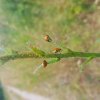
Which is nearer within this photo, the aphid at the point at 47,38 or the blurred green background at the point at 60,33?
the aphid at the point at 47,38

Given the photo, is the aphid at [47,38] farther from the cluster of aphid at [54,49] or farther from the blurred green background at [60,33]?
the blurred green background at [60,33]

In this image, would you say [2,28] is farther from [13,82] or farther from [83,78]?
[83,78]

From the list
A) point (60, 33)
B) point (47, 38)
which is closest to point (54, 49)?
point (47, 38)

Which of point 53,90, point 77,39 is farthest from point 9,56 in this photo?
point 53,90

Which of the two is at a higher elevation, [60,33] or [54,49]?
[60,33]

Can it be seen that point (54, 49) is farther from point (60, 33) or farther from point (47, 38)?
point (60, 33)

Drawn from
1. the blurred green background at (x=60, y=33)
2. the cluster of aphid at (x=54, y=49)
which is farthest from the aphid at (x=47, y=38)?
the blurred green background at (x=60, y=33)

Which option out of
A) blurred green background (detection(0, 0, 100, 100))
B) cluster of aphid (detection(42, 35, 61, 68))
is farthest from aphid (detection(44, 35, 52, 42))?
blurred green background (detection(0, 0, 100, 100))

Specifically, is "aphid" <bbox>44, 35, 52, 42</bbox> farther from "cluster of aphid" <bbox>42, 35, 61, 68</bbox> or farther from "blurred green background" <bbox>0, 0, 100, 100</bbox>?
"blurred green background" <bbox>0, 0, 100, 100</bbox>
